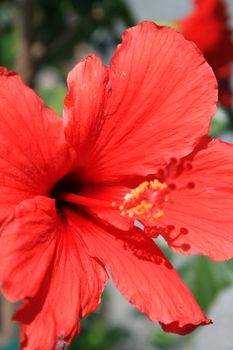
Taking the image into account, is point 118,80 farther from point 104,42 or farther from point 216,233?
point 104,42

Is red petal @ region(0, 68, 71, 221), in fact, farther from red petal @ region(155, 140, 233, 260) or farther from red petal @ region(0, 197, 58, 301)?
red petal @ region(155, 140, 233, 260)

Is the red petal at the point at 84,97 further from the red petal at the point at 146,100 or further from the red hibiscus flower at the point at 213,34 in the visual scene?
the red hibiscus flower at the point at 213,34

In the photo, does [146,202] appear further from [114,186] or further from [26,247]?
[26,247]

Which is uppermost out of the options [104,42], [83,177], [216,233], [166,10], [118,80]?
[166,10]

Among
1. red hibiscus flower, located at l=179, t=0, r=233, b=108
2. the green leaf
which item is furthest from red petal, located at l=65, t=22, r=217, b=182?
red hibiscus flower, located at l=179, t=0, r=233, b=108

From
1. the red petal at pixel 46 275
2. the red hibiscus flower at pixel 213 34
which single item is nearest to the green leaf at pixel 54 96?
the red hibiscus flower at pixel 213 34

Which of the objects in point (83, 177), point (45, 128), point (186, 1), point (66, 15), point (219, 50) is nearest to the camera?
point (45, 128)

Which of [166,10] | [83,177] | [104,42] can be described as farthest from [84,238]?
[166,10]
